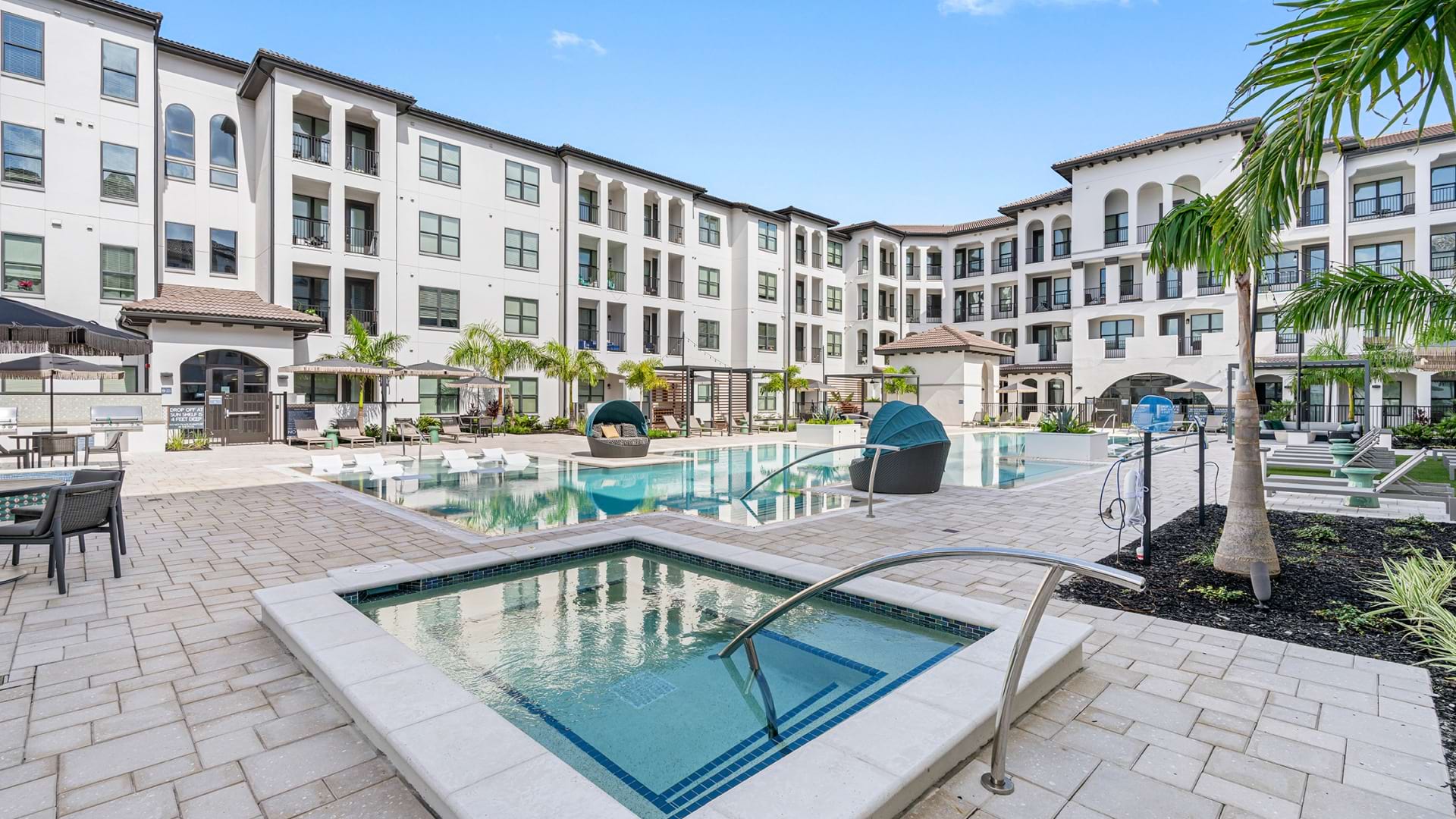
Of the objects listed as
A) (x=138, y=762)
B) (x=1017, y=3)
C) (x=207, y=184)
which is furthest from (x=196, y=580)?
(x=207, y=184)

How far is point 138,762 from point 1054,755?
154 inches

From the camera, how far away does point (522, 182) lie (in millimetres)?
Answer: 29156

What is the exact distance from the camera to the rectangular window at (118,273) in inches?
802

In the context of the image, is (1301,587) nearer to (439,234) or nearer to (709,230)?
(439,234)

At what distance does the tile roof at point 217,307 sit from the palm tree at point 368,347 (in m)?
1.26

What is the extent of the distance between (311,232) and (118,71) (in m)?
6.33

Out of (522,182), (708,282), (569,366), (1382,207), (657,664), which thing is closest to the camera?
(657,664)

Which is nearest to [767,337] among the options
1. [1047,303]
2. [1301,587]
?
[1047,303]

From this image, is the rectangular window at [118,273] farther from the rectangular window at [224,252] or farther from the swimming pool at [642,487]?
the swimming pool at [642,487]

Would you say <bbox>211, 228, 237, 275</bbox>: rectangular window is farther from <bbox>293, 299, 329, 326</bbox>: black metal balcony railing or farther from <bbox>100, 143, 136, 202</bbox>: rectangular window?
<bbox>100, 143, 136, 202</bbox>: rectangular window

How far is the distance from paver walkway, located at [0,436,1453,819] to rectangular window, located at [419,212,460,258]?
73.3 ft

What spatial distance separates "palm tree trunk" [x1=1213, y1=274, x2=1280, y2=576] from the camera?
5492mm

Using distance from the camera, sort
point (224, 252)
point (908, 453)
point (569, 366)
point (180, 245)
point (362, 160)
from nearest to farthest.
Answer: point (908, 453) → point (180, 245) → point (224, 252) → point (362, 160) → point (569, 366)

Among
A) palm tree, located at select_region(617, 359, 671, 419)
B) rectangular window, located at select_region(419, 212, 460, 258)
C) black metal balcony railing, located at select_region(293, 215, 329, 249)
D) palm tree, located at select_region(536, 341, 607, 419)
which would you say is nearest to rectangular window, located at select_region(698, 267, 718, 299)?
palm tree, located at select_region(617, 359, 671, 419)
